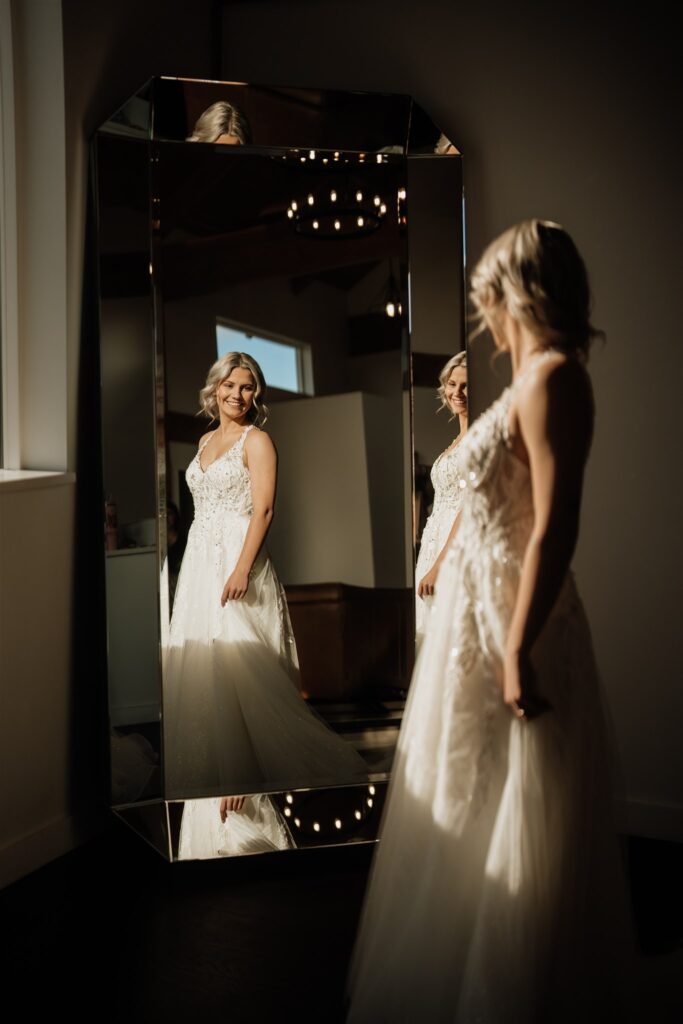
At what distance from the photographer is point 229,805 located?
9.70 feet

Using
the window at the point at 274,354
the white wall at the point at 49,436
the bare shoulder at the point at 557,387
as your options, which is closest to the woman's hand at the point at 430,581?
the window at the point at 274,354

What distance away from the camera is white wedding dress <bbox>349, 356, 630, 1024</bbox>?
1767 mm

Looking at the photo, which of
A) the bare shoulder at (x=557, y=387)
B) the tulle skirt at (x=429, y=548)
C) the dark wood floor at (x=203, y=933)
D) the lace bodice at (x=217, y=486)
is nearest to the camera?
the bare shoulder at (x=557, y=387)

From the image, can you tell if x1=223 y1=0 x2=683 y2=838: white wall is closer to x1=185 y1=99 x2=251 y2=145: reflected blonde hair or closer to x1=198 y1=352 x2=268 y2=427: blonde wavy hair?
x1=185 y1=99 x2=251 y2=145: reflected blonde hair

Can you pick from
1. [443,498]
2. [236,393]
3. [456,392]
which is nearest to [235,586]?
[236,393]

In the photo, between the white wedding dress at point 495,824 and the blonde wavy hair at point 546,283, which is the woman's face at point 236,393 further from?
the blonde wavy hair at point 546,283

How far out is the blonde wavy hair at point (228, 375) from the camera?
291 centimetres

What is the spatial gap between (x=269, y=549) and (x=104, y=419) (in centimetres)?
59

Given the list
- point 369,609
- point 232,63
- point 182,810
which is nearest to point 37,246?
point 232,63

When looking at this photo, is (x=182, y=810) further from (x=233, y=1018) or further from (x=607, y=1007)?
(x=607, y=1007)

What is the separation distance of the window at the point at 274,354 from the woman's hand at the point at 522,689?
1.41 meters

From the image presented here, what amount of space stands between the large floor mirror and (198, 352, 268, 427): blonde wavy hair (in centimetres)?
2

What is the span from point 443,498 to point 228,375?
71cm

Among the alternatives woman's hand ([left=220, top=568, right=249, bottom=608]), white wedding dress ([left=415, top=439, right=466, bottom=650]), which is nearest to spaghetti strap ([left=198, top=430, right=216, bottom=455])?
woman's hand ([left=220, top=568, right=249, bottom=608])
